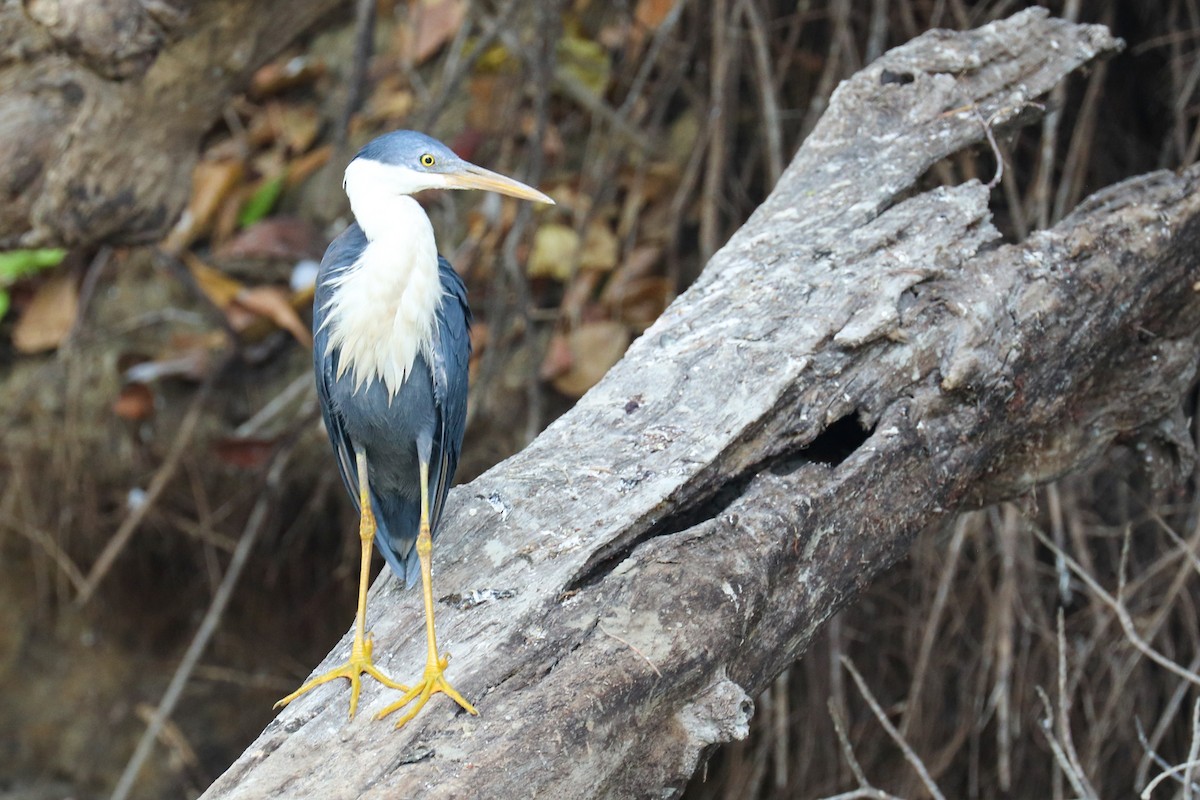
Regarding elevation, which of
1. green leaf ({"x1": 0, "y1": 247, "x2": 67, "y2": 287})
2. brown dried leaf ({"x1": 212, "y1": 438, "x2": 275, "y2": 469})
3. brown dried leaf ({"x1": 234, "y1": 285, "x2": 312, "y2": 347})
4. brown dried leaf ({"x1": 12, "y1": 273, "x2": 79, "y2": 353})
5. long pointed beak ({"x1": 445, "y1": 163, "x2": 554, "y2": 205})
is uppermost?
long pointed beak ({"x1": 445, "y1": 163, "x2": 554, "y2": 205})

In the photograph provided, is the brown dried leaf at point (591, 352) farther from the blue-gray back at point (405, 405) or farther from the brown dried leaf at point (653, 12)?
the blue-gray back at point (405, 405)

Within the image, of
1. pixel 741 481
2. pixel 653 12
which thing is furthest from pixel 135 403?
pixel 741 481

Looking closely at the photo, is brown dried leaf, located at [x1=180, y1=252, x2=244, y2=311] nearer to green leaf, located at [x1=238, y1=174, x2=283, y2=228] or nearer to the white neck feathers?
green leaf, located at [x1=238, y1=174, x2=283, y2=228]

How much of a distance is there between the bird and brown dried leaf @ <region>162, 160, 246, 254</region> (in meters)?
2.50

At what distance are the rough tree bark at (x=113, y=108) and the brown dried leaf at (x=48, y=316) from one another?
5.72 ft

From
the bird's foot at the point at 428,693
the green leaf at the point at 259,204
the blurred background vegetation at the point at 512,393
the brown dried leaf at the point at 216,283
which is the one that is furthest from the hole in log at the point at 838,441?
the green leaf at the point at 259,204

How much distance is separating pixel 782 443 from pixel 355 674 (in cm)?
78

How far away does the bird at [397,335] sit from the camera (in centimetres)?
218

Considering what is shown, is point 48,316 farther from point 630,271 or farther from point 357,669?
point 357,669

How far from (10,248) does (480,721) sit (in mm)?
1768

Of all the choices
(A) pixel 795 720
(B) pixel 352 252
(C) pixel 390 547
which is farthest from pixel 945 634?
(B) pixel 352 252

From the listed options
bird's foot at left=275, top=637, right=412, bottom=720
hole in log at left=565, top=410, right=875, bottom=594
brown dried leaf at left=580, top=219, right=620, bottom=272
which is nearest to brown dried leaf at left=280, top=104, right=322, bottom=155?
brown dried leaf at left=580, top=219, right=620, bottom=272

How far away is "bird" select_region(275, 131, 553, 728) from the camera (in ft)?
7.14

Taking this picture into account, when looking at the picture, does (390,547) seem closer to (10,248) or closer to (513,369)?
(10,248)
